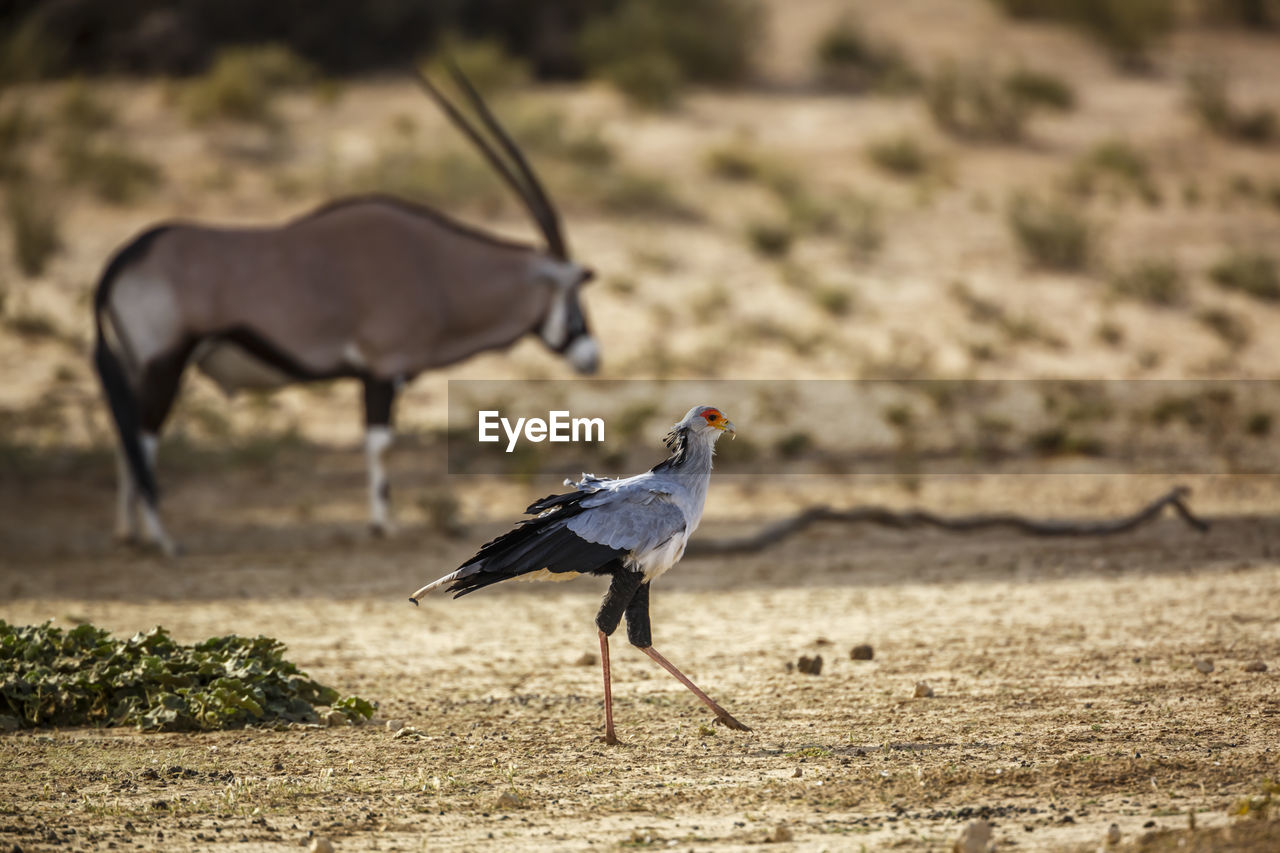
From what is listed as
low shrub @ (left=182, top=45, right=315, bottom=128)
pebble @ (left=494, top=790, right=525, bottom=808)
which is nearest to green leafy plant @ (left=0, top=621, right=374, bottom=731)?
pebble @ (left=494, top=790, right=525, bottom=808)

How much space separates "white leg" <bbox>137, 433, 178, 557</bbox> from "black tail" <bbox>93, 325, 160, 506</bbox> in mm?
40

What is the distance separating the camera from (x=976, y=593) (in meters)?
8.08

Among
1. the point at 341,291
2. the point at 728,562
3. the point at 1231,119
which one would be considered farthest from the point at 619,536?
the point at 1231,119

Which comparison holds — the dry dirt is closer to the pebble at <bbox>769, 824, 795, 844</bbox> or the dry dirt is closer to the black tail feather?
the pebble at <bbox>769, 824, 795, 844</bbox>

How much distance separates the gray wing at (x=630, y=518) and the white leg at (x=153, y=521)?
18.4 ft

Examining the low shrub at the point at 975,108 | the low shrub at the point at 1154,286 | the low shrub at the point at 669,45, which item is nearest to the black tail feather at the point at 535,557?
the low shrub at the point at 1154,286

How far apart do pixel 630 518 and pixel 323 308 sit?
5775mm

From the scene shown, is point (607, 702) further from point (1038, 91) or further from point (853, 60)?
point (853, 60)

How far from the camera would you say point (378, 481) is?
34.2 feet

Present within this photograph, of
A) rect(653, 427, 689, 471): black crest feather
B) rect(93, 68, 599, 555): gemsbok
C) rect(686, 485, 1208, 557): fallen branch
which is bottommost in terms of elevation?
rect(686, 485, 1208, 557): fallen branch

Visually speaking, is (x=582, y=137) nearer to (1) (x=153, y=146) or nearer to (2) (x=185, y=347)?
(1) (x=153, y=146)

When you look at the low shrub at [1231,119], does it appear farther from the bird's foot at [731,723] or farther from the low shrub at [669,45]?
the bird's foot at [731,723]

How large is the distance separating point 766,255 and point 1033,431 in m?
5.41

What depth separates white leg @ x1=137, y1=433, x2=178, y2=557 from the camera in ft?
32.3
